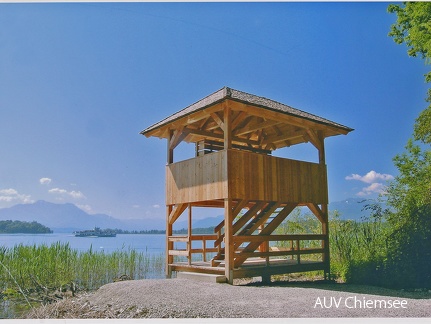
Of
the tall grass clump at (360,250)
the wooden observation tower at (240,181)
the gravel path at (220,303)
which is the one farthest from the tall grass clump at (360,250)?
the gravel path at (220,303)

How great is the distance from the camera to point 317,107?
2002 cm

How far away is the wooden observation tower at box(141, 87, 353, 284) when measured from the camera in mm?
12609

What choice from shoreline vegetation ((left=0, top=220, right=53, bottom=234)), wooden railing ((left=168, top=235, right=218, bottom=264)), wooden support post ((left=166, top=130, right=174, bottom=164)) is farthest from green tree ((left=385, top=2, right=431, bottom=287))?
shoreline vegetation ((left=0, top=220, right=53, bottom=234))

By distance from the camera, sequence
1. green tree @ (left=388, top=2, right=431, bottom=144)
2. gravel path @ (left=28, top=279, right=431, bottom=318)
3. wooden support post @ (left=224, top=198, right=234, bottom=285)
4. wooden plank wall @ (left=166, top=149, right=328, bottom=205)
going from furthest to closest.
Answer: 1. green tree @ (left=388, top=2, right=431, bottom=144)
2. wooden plank wall @ (left=166, top=149, right=328, bottom=205)
3. wooden support post @ (left=224, top=198, right=234, bottom=285)
4. gravel path @ (left=28, top=279, right=431, bottom=318)

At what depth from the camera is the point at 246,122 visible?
53.4 ft

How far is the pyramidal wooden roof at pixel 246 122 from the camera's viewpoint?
508 inches

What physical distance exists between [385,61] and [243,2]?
9.63 meters

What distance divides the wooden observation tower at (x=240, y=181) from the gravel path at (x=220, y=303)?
7.00 ft

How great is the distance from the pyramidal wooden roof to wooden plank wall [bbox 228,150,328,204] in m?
1.21

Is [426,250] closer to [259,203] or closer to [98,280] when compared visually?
[259,203]

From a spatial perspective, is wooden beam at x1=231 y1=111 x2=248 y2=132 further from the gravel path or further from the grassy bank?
the grassy bank

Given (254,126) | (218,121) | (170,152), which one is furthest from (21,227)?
(218,121)

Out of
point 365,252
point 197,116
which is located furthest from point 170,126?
point 365,252

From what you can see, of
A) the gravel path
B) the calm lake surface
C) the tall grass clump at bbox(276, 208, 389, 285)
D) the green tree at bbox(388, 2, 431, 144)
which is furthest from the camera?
the calm lake surface
